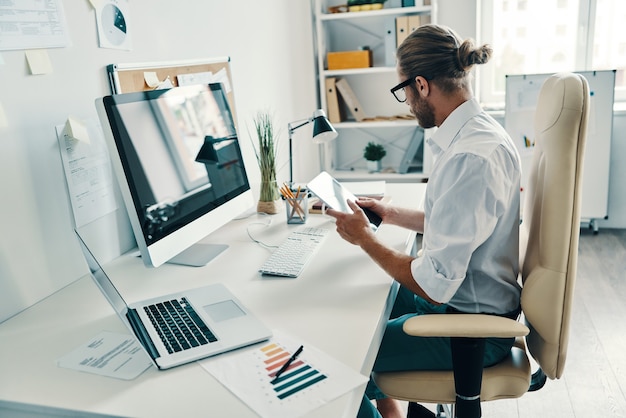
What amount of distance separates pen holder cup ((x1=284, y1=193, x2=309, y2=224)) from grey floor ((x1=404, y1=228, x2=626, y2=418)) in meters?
0.86

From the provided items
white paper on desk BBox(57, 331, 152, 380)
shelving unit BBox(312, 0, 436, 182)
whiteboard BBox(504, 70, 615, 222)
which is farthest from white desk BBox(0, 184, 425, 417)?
whiteboard BBox(504, 70, 615, 222)

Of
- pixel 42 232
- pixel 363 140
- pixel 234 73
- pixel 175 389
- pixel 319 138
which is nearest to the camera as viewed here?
pixel 175 389

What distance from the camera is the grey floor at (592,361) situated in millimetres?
1949

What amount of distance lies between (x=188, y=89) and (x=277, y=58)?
1487mm

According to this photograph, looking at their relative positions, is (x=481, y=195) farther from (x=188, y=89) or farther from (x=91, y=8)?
(x=91, y=8)

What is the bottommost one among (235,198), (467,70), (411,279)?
(411,279)

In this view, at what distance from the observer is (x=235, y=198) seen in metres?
1.71

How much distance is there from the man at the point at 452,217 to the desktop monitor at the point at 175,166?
368 mm

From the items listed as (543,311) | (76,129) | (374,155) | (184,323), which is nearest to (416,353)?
(543,311)

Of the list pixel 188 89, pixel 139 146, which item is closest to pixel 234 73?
pixel 188 89

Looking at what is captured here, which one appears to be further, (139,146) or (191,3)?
(191,3)

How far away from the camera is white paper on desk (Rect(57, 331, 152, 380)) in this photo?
999mm

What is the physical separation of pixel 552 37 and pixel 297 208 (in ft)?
9.11

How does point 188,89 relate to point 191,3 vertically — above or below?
below
